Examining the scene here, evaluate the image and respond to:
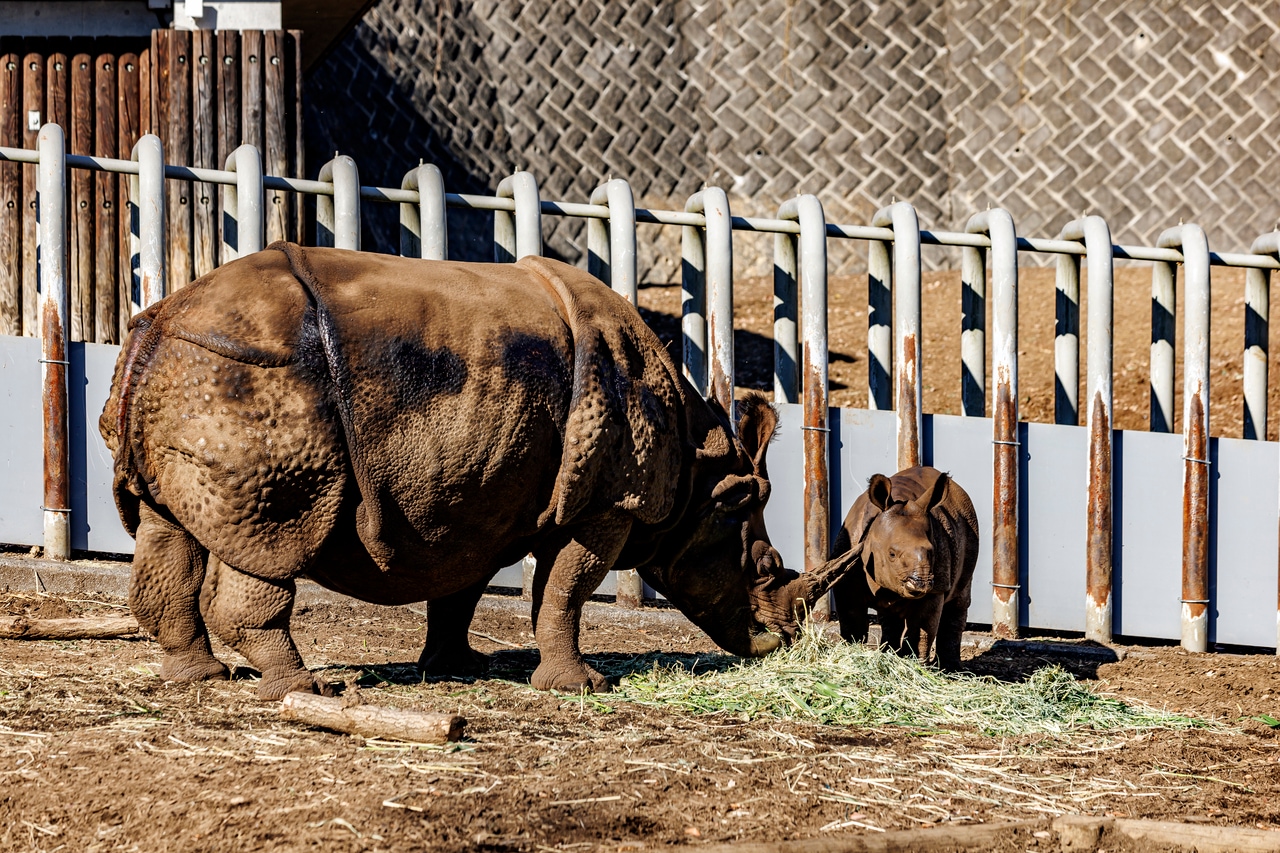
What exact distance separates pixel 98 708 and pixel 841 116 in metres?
14.6

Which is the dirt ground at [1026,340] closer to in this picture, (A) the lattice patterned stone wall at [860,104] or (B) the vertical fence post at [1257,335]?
(A) the lattice patterned stone wall at [860,104]

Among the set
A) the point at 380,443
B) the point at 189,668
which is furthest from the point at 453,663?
the point at 380,443

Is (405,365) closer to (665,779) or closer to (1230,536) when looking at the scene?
(665,779)

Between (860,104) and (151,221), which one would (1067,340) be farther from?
(860,104)

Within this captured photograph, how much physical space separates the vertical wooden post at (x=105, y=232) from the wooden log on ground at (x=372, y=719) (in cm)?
528

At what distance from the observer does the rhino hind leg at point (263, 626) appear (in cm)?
574

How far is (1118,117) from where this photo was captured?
18234 mm

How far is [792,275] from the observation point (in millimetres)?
9789

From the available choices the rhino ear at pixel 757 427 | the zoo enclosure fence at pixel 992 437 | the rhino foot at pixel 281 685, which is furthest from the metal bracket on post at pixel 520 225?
the rhino foot at pixel 281 685

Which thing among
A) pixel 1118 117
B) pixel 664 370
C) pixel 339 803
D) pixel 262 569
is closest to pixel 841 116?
pixel 1118 117

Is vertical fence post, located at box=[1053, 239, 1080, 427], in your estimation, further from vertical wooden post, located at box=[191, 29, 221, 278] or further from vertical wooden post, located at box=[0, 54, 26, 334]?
vertical wooden post, located at box=[0, 54, 26, 334]

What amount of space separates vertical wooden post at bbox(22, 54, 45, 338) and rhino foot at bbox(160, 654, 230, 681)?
4.08m

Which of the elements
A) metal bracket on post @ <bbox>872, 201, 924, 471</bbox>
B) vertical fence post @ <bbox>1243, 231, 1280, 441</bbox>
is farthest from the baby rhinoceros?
vertical fence post @ <bbox>1243, 231, 1280, 441</bbox>

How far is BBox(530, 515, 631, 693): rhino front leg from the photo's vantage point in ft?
21.1
